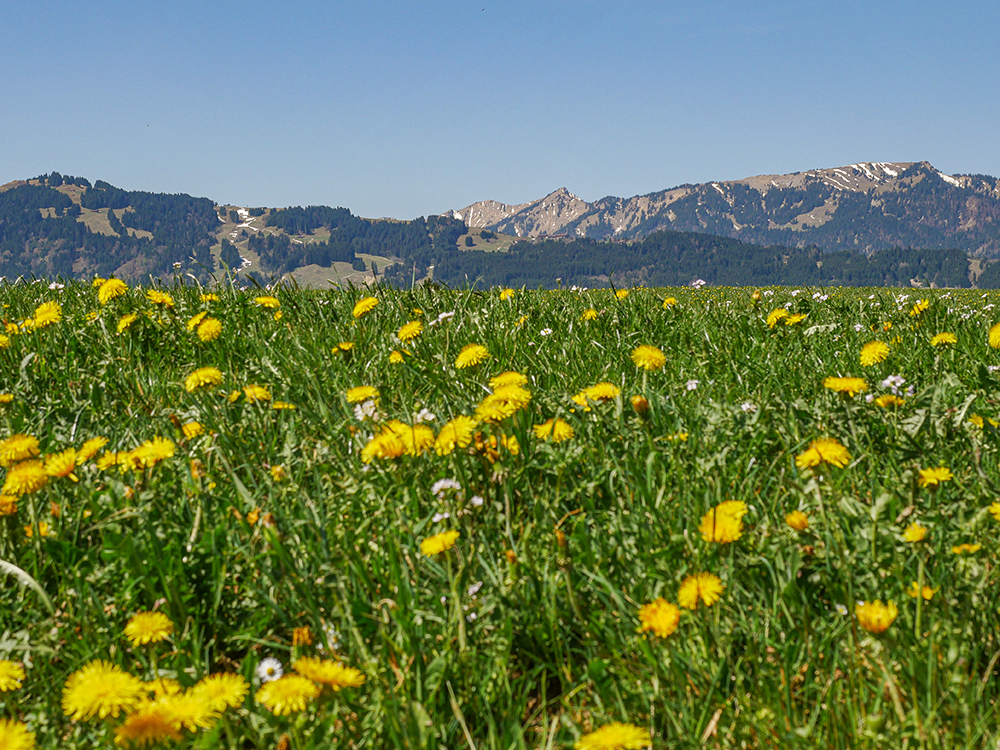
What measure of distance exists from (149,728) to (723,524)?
1.28 m

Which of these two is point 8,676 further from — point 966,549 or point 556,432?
point 966,549

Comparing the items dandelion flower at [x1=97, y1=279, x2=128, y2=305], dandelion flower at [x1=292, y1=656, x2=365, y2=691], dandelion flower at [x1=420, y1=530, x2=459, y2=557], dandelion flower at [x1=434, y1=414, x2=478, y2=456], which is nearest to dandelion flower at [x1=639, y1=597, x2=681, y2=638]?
dandelion flower at [x1=420, y1=530, x2=459, y2=557]

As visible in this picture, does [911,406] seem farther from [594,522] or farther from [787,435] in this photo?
[594,522]

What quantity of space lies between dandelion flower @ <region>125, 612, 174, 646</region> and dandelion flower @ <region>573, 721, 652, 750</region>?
97cm

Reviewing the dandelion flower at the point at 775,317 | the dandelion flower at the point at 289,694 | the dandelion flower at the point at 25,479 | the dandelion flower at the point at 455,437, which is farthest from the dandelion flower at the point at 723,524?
the dandelion flower at the point at 775,317

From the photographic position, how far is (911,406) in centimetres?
263

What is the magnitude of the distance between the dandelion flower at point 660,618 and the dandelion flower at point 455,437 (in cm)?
78

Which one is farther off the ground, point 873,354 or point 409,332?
point 409,332

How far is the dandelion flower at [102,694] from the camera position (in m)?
1.23

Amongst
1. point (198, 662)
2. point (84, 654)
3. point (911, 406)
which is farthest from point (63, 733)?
point (911, 406)

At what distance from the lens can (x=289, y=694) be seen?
1247mm

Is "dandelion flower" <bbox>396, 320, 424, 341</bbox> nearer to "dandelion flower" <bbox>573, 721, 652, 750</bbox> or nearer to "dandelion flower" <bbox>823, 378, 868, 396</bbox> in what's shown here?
"dandelion flower" <bbox>823, 378, 868, 396</bbox>

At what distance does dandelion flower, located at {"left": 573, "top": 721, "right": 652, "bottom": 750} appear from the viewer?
4.03 ft

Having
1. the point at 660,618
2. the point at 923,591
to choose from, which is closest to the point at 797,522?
the point at 923,591
